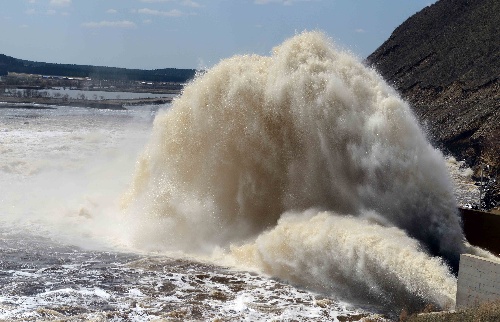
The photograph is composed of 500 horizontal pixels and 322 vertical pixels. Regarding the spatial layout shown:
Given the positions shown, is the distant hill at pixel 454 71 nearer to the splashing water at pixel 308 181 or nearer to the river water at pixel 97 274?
the splashing water at pixel 308 181

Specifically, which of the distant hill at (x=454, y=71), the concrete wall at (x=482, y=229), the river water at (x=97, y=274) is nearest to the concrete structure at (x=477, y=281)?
the river water at (x=97, y=274)

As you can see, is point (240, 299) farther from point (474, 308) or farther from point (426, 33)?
point (426, 33)

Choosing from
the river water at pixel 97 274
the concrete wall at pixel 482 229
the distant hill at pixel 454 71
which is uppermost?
the distant hill at pixel 454 71

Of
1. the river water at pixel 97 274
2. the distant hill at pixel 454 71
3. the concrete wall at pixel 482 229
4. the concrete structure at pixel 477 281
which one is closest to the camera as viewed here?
the concrete structure at pixel 477 281

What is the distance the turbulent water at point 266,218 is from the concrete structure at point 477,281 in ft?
2.19

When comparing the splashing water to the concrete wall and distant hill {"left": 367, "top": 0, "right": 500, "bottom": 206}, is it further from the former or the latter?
distant hill {"left": 367, "top": 0, "right": 500, "bottom": 206}

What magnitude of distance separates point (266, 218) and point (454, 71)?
4626 cm

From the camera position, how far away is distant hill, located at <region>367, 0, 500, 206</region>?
147ft

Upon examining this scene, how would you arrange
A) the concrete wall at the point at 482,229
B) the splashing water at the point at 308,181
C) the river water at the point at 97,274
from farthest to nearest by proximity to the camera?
the concrete wall at the point at 482,229 → the splashing water at the point at 308,181 → the river water at the point at 97,274

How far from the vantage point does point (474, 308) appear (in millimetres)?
13055

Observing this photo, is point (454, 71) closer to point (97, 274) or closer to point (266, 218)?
point (266, 218)

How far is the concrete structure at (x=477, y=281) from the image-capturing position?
13.2 m

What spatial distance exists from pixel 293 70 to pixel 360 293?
705 cm

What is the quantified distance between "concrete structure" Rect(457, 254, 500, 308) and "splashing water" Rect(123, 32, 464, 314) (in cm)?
66
